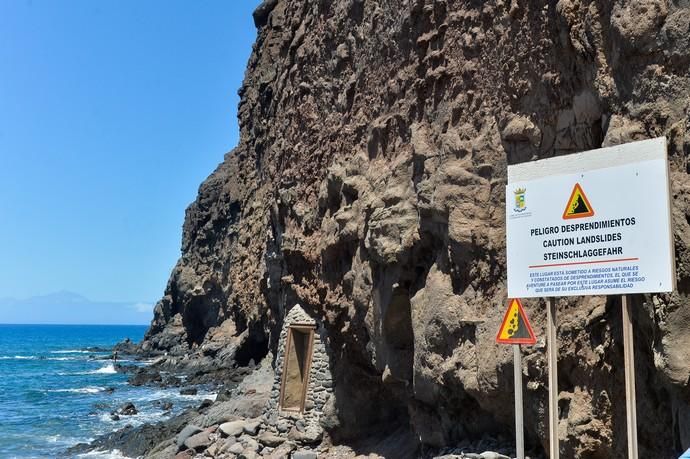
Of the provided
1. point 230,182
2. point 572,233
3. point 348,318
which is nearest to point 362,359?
point 348,318

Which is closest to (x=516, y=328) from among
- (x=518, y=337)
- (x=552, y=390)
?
(x=518, y=337)

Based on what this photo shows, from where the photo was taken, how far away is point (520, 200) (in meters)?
8.05

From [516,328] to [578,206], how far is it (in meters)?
1.54

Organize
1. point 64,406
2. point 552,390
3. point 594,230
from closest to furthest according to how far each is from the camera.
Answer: point 594,230, point 552,390, point 64,406

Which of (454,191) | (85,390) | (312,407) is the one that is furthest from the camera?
(85,390)

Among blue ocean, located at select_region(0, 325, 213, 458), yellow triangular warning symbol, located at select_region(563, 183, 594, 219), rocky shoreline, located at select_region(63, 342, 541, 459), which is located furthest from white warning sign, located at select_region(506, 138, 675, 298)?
blue ocean, located at select_region(0, 325, 213, 458)

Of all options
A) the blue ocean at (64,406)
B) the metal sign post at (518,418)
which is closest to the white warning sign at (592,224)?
the metal sign post at (518,418)

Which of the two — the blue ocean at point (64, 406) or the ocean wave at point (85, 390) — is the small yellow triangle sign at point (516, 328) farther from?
the ocean wave at point (85, 390)

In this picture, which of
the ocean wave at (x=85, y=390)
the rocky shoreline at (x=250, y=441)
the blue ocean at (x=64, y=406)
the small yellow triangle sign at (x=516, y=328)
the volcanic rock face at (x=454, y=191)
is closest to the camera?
the small yellow triangle sign at (x=516, y=328)

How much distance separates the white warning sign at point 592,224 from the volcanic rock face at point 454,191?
33.0 inches

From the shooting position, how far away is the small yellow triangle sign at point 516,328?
795cm

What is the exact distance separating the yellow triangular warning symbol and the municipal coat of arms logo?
0.55m

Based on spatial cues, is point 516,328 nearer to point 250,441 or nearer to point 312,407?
point 312,407

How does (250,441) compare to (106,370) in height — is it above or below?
above
